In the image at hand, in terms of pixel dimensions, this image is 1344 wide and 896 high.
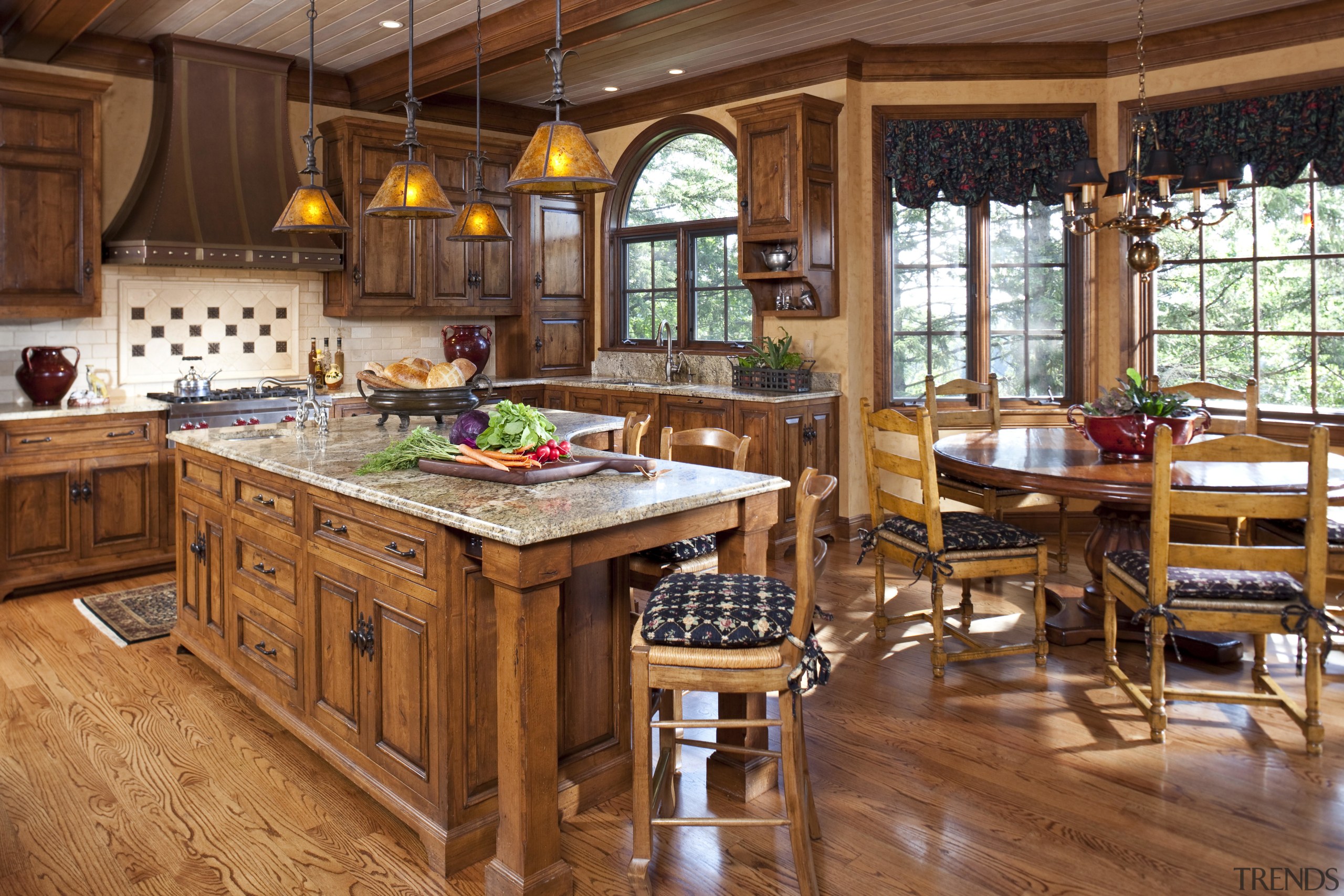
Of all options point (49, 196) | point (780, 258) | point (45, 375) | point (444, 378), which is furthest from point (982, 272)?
point (45, 375)

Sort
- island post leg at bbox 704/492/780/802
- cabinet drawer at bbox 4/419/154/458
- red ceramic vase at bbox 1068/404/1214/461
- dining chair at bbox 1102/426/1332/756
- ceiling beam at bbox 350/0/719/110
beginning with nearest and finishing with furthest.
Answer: island post leg at bbox 704/492/780/802
dining chair at bbox 1102/426/1332/756
red ceramic vase at bbox 1068/404/1214/461
ceiling beam at bbox 350/0/719/110
cabinet drawer at bbox 4/419/154/458

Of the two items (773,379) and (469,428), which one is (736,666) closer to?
(469,428)

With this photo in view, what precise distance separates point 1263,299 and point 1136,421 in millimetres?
2281

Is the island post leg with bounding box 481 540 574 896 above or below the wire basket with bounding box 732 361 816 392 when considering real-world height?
below

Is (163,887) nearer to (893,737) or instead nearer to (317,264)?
(893,737)

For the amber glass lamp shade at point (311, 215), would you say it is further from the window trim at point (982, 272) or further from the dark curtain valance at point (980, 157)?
the dark curtain valance at point (980, 157)

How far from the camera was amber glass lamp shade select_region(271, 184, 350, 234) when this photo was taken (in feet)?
11.6

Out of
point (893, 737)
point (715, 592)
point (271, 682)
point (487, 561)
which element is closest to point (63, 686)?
point (271, 682)

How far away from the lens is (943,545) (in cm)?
384

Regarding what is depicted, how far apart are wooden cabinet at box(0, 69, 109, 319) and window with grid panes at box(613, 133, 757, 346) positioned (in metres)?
3.54

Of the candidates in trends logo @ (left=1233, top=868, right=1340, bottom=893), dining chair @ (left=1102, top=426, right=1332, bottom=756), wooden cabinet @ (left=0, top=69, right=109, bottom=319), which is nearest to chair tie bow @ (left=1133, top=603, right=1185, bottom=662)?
dining chair @ (left=1102, top=426, right=1332, bottom=756)

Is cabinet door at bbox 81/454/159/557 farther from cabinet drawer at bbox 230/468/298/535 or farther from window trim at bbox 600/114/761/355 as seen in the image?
window trim at bbox 600/114/761/355

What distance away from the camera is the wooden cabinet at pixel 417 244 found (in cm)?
641

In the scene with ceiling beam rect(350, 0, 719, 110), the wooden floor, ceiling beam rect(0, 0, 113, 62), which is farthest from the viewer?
ceiling beam rect(350, 0, 719, 110)
